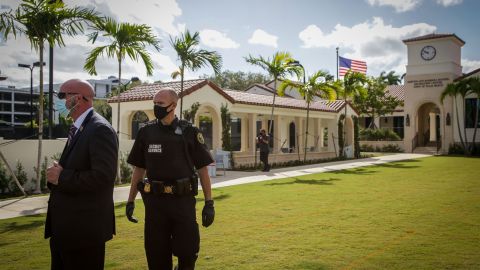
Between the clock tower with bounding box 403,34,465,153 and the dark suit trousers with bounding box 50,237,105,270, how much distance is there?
36.3 m

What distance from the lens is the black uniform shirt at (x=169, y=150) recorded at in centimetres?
397

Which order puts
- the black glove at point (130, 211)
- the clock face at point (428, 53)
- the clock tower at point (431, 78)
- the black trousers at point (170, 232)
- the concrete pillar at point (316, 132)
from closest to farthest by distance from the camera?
1. the black trousers at point (170, 232)
2. the black glove at point (130, 211)
3. the concrete pillar at point (316, 132)
4. the clock tower at point (431, 78)
5. the clock face at point (428, 53)

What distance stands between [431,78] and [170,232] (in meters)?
36.9

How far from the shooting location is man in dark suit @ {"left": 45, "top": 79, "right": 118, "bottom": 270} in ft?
10.4

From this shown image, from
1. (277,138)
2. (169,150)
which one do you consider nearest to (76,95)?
(169,150)

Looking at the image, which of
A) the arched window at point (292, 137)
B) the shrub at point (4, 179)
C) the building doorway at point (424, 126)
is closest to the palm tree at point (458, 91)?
the building doorway at point (424, 126)

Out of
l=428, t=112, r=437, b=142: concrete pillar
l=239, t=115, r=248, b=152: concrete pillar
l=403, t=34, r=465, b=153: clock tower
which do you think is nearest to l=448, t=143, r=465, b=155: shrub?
l=403, t=34, r=465, b=153: clock tower

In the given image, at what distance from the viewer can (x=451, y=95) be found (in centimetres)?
3344

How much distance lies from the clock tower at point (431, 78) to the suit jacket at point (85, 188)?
36.2 metres

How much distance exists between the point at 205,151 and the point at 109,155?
1082 mm

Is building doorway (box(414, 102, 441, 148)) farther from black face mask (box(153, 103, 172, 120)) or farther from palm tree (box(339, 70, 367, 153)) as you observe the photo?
black face mask (box(153, 103, 172, 120))

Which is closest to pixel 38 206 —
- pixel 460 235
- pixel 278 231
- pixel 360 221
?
pixel 278 231

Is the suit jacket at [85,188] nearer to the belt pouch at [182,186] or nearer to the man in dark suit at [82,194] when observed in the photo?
the man in dark suit at [82,194]

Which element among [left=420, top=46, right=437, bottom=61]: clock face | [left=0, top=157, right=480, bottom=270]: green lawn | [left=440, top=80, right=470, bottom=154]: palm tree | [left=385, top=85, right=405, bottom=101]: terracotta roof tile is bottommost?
[left=0, top=157, right=480, bottom=270]: green lawn
